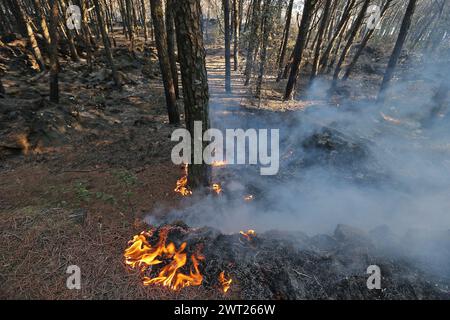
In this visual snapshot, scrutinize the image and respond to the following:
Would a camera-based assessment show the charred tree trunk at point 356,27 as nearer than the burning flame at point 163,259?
No

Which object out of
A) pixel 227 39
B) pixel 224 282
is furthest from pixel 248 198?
pixel 227 39

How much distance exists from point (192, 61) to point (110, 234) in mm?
3437

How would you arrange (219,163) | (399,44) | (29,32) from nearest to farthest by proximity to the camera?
(219,163), (399,44), (29,32)

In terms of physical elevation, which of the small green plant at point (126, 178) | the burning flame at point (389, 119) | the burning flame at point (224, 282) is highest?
the burning flame at point (224, 282)

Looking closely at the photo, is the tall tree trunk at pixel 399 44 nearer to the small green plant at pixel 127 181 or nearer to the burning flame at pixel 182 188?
the burning flame at pixel 182 188

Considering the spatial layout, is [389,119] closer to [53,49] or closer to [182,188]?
[182,188]

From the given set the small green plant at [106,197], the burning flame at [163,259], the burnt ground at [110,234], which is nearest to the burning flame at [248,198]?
the burnt ground at [110,234]

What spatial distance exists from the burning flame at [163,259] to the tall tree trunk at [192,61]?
7.25ft

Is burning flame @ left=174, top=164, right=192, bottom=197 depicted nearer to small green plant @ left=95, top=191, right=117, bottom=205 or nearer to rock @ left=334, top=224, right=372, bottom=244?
small green plant @ left=95, top=191, right=117, bottom=205

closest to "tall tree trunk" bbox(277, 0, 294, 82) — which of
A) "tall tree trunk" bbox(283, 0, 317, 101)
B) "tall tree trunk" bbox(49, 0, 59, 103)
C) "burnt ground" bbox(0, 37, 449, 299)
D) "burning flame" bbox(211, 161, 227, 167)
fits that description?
"tall tree trunk" bbox(283, 0, 317, 101)

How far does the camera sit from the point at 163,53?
8766 mm

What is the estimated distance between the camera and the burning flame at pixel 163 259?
3.41m
